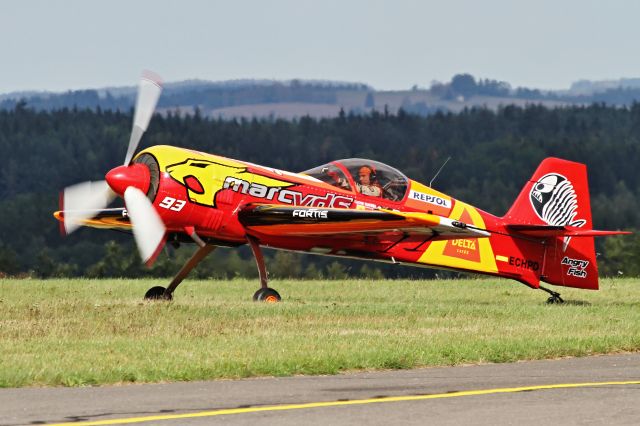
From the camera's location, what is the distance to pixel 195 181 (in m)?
22.2

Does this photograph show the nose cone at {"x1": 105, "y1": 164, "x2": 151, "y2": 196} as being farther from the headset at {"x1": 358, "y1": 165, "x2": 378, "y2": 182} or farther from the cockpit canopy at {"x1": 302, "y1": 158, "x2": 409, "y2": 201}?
the headset at {"x1": 358, "y1": 165, "x2": 378, "y2": 182}

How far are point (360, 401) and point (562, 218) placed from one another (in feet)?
43.6

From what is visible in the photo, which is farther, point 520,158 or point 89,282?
point 520,158

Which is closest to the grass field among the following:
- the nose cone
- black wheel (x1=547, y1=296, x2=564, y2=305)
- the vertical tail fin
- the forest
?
black wheel (x1=547, y1=296, x2=564, y2=305)

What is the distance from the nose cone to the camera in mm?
22047

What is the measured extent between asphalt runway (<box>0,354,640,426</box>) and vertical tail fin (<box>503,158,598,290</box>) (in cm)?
1038

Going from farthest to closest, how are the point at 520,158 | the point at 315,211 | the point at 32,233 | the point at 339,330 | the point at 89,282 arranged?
1. the point at 520,158
2. the point at 32,233
3. the point at 89,282
4. the point at 315,211
5. the point at 339,330

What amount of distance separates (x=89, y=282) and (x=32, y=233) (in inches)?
3588

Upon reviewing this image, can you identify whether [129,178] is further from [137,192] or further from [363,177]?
[363,177]

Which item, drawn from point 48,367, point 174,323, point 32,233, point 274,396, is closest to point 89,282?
point 174,323

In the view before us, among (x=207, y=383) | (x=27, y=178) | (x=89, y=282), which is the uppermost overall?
(x=207, y=383)

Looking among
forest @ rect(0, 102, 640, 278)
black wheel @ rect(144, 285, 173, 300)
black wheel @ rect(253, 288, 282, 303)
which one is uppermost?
black wheel @ rect(253, 288, 282, 303)

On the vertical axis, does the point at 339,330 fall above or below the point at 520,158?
above

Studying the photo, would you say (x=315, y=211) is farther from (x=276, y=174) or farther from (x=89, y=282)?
(x=89, y=282)
